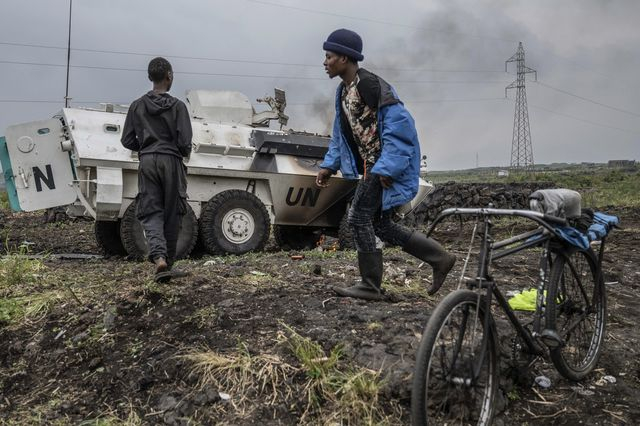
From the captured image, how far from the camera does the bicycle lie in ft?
9.31

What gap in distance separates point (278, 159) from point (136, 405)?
6.10 meters

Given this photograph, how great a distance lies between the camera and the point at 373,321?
4.00 metres

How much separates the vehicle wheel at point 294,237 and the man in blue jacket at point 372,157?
6.26 m

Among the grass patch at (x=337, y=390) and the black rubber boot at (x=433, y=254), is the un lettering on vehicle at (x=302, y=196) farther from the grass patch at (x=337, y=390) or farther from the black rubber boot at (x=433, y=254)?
the grass patch at (x=337, y=390)

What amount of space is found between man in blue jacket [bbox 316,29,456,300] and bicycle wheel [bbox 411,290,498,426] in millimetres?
1352

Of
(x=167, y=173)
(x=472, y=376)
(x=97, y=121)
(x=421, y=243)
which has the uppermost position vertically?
(x=97, y=121)

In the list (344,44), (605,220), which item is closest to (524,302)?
(605,220)

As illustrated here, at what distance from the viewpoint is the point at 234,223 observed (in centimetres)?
874

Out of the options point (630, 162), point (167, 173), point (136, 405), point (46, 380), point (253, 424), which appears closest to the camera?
point (253, 424)

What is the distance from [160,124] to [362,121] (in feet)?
5.72

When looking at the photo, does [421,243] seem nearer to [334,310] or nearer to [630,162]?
[334,310]

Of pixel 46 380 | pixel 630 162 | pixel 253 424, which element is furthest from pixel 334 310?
pixel 630 162

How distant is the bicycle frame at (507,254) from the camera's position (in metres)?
3.03

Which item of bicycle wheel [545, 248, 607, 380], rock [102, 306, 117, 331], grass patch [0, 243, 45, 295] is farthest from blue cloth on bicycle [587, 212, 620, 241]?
grass patch [0, 243, 45, 295]
